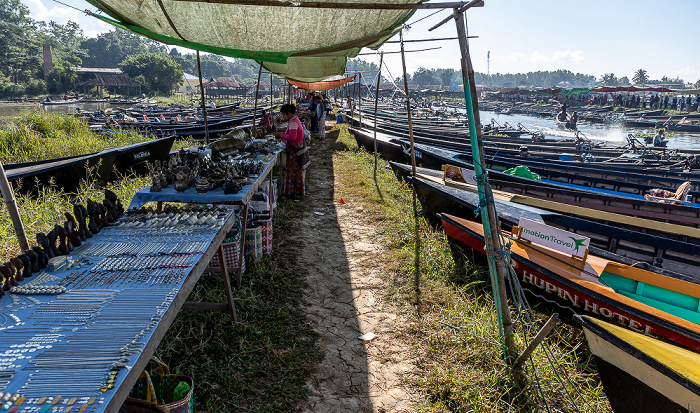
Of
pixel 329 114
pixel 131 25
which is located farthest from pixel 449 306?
pixel 329 114

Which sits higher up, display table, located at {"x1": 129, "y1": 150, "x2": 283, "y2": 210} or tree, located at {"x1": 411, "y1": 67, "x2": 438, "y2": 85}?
tree, located at {"x1": 411, "y1": 67, "x2": 438, "y2": 85}

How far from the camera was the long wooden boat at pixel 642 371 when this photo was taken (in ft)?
6.40

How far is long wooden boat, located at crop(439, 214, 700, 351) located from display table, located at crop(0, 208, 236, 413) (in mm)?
3004

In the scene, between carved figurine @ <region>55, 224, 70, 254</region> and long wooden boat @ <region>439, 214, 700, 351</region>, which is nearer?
carved figurine @ <region>55, 224, 70, 254</region>

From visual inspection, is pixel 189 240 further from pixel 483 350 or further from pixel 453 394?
pixel 483 350

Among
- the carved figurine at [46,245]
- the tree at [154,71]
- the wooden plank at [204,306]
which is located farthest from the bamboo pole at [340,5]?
the tree at [154,71]

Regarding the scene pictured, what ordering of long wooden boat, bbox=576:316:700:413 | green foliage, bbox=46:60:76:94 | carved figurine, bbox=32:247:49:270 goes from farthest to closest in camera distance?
green foliage, bbox=46:60:76:94, carved figurine, bbox=32:247:49:270, long wooden boat, bbox=576:316:700:413

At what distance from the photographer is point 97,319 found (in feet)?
5.65

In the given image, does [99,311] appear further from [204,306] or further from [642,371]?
[642,371]

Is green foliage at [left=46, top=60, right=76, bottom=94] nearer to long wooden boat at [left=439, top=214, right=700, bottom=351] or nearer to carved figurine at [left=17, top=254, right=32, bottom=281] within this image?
carved figurine at [left=17, top=254, right=32, bottom=281]

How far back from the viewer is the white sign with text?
293 centimetres

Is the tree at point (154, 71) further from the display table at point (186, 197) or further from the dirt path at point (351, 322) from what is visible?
the display table at point (186, 197)

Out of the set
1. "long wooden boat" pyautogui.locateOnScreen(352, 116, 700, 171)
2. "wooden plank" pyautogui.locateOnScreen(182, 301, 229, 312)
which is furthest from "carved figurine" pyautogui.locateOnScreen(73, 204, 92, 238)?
"long wooden boat" pyautogui.locateOnScreen(352, 116, 700, 171)

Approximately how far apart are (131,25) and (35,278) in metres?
2.46
